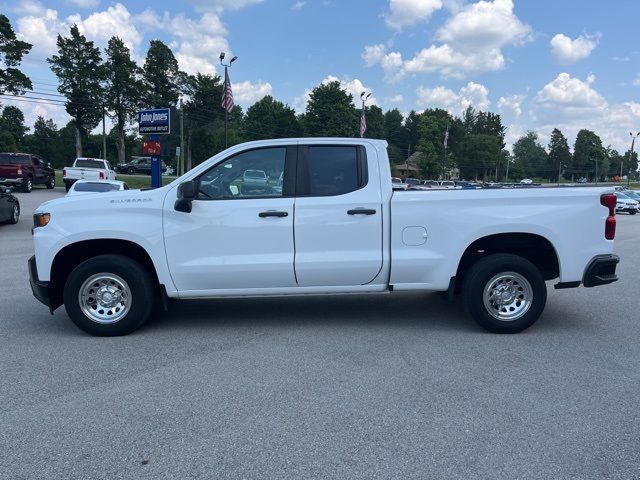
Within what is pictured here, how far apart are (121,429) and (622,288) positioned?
7.74m

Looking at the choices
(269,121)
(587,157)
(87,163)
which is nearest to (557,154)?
(587,157)

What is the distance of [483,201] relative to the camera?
545 centimetres

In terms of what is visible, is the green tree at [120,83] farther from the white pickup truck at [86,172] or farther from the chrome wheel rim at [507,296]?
the chrome wheel rim at [507,296]

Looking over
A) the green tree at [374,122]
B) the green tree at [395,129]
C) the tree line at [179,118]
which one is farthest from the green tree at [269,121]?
the green tree at [395,129]

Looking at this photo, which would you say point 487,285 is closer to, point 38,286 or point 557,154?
point 38,286

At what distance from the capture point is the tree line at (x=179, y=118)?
210 feet

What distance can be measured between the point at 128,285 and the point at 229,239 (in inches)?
46.0

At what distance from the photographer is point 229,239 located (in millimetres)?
5344

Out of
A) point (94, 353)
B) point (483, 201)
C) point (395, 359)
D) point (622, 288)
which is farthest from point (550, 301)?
point (94, 353)

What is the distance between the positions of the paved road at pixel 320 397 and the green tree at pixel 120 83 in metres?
69.6

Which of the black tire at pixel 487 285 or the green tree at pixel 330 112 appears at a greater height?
the green tree at pixel 330 112

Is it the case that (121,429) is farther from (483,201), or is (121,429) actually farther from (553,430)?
(483,201)

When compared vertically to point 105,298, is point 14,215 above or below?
above

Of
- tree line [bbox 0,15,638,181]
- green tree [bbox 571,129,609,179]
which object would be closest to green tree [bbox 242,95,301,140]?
tree line [bbox 0,15,638,181]
